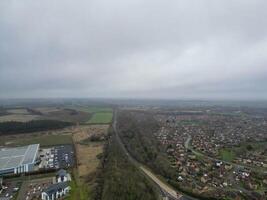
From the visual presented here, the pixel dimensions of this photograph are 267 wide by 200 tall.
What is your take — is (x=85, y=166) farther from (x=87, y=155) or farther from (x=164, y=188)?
(x=164, y=188)

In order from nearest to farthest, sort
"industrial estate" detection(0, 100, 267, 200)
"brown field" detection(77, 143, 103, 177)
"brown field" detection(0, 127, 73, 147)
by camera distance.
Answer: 1. "industrial estate" detection(0, 100, 267, 200)
2. "brown field" detection(77, 143, 103, 177)
3. "brown field" detection(0, 127, 73, 147)

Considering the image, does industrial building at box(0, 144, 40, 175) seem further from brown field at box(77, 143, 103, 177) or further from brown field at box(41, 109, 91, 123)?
brown field at box(41, 109, 91, 123)

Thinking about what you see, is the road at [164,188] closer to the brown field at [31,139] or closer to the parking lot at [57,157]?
the parking lot at [57,157]

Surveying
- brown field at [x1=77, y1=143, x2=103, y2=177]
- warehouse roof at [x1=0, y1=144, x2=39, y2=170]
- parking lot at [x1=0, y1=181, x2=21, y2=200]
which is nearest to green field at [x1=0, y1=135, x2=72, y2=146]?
brown field at [x1=77, y1=143, x2=103, y2=177]

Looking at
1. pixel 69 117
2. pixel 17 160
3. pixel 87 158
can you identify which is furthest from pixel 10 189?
pixel 69 117

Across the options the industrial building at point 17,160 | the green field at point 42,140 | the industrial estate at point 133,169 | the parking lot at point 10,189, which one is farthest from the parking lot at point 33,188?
the green field at point 42,140

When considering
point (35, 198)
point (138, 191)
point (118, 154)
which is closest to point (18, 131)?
point (118, 154)
